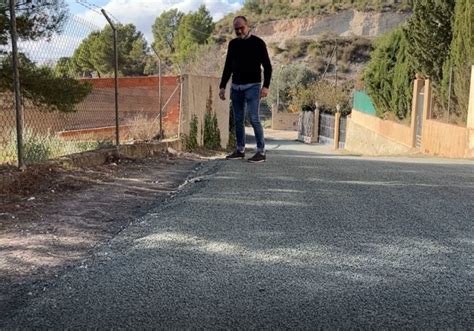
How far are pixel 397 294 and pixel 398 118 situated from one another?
20.4 meters

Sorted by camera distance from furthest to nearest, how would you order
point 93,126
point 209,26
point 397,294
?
point 209,26
point 93,126
point 397,294

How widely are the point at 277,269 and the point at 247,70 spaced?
4359mm

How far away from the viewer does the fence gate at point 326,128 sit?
38.3m

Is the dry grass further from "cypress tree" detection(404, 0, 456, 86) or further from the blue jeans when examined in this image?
"cypress tree" detection(404, 0, 456, 86)

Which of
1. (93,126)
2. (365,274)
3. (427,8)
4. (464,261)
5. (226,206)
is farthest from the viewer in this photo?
(427,8)

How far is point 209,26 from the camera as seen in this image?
76000mm

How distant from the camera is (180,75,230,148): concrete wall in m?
12.8

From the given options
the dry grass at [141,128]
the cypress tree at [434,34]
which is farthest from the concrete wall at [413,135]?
the dry grass at [141,128]

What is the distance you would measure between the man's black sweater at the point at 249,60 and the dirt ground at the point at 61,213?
1.64m

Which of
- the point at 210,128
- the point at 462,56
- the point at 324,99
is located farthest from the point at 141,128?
the point at 324,99

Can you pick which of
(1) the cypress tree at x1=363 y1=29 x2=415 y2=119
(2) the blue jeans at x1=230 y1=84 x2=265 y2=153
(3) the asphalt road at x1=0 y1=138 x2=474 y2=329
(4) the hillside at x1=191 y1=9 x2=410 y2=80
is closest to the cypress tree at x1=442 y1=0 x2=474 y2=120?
(1) the cypress tree at x1=363 y1=29 x2=415 y2=119

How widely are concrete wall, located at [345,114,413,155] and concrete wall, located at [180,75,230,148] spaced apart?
6299 millimetres

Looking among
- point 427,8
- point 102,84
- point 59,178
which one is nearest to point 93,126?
point 102,84

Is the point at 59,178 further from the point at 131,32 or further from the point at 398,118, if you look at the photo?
the point at 131,32
